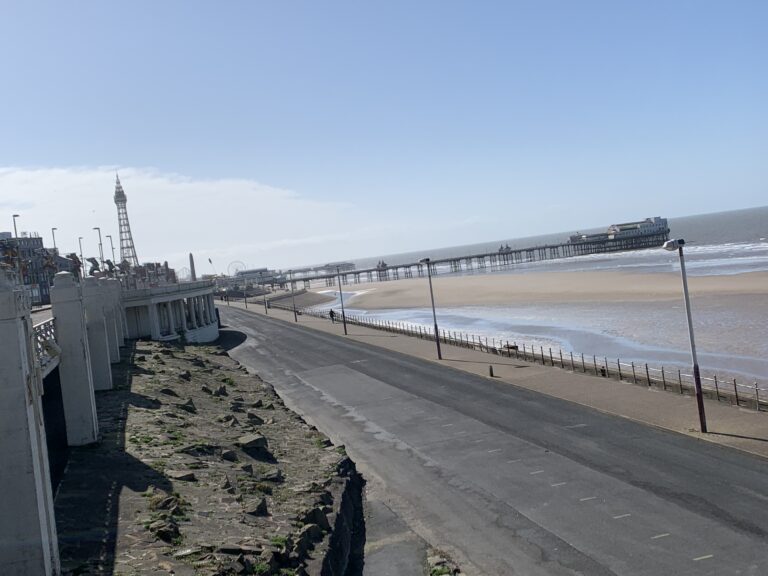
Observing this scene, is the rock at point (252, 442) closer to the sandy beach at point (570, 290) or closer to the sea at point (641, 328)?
the sea at point (641, 328)

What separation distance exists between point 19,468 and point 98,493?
14.7 ft

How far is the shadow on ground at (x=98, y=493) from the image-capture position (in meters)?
13.2

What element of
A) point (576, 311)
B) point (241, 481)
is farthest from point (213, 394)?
point (576, 311)

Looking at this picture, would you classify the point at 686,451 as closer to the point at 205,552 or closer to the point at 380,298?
the point at 205,552

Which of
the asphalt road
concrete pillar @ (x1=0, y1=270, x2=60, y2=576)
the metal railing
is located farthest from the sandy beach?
concrete pillar @ (x1=0, y1=270, x2=60, y2=576)

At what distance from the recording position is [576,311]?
6962cm

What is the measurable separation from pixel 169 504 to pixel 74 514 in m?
2.05

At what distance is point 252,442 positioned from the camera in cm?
2348

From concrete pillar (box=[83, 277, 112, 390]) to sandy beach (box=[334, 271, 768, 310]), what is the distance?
191ft

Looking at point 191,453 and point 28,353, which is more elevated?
point 28,353

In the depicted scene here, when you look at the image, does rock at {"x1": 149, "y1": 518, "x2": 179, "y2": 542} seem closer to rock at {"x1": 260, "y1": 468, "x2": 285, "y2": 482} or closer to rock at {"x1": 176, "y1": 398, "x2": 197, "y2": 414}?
rock at {"x1": 260, "y1": 468, "x2": 285, "y2": 482}

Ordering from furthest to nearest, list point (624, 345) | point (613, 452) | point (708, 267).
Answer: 1. point (708, 267)
2. point (624, 345)
3. point (613, 452)

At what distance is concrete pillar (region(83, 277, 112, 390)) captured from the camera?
27.2 metres

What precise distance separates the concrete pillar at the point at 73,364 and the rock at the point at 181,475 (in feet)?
11.6
